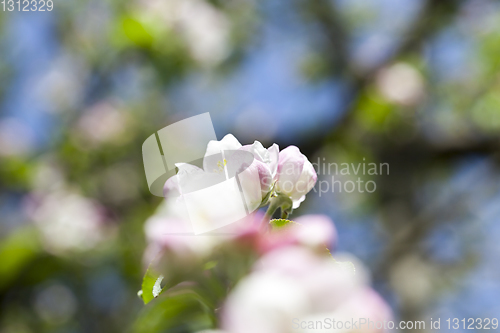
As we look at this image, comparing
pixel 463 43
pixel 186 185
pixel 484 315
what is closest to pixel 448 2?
pixel 463 43

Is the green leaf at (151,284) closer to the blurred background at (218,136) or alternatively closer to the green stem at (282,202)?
the green stem at (282,202)

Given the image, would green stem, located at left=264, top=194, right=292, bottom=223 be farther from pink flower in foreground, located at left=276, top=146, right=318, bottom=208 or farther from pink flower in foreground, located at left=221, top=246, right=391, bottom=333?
pink flower in foreground, located at left=221, top=246, right=391, bottom=333

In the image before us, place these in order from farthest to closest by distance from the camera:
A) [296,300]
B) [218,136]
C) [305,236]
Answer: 1. [218,136]
2. [305,236]
3. [296,300]

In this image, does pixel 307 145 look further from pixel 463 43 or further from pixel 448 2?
pixel 463 43

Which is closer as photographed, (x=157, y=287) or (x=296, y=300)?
(x=296, y=300)

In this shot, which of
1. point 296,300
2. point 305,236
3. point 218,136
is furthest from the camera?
point 218,136

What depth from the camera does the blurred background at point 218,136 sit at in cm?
204

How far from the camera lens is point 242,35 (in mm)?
2797

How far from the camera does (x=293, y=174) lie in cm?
48

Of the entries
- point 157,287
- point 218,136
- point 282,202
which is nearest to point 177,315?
point 157,287

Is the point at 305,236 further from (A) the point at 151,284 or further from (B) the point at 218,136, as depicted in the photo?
(B) the point at 218,136

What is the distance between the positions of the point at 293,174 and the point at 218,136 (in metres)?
1.93

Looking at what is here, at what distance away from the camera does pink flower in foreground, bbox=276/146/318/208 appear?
48 centimetres

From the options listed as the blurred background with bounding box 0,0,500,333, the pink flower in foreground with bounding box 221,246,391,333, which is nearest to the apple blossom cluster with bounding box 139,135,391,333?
the pink flower in foreground with bounding box 221,246,391,333
